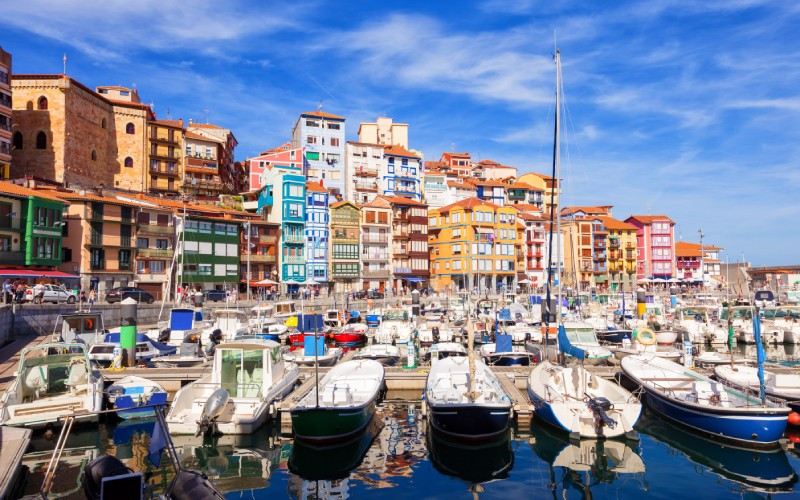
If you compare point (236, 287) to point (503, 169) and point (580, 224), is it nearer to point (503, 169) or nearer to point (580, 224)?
point (580, 224)

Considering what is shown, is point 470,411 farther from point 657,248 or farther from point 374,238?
point 657,248

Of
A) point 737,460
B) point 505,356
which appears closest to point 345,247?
point 505,356

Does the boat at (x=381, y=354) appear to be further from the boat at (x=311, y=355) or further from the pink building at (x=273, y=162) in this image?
the pink building at (x=273, y=162)

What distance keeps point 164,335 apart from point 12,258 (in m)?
23.8

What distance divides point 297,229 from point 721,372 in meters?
69.2

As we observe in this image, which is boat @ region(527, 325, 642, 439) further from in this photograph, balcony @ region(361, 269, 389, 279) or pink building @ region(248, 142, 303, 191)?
→ pink building @ region(248, 142, 303, 191)

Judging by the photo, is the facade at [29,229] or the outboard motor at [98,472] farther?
the facade at [29,229]

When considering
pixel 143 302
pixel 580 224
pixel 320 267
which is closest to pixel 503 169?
pixel 580 224

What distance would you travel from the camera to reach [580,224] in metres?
121

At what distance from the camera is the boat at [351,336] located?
45625mm

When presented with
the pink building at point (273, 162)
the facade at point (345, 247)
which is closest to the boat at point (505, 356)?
the facade at point (345, 247)

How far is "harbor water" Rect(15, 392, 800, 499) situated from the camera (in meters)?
15.9

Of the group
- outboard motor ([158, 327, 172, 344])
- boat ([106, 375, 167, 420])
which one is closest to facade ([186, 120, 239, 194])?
outboard motor ([158, 327, 172, 344])

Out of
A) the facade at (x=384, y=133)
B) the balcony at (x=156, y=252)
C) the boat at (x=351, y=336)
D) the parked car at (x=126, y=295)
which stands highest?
the facade at (x=384, y=133)
